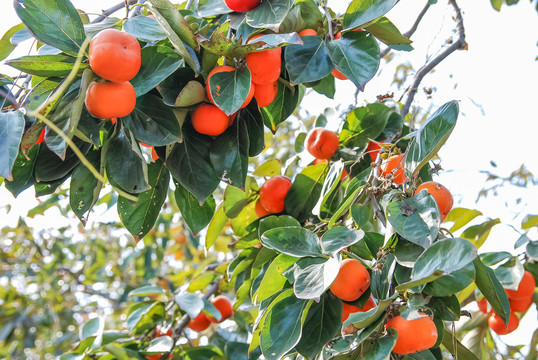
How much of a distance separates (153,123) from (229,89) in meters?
0.17

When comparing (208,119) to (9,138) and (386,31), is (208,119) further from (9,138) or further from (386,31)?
(386,31)

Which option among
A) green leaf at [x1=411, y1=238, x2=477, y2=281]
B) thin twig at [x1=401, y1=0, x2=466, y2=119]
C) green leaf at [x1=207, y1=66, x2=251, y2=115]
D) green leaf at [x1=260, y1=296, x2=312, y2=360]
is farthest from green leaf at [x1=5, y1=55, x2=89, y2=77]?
thin twig at [x1=401, y1=0, x2=466, y2=119]

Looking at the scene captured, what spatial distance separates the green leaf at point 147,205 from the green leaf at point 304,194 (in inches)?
14.0

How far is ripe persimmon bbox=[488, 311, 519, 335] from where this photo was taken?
1.43m

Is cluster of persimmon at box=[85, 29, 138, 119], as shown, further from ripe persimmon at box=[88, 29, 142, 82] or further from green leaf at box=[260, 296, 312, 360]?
green leaf at box=[260, 296, 312, 360]

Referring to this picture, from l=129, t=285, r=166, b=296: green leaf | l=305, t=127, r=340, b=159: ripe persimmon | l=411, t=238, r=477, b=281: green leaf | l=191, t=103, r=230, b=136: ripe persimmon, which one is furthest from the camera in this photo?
l=129, t=285, r=166, b=296: green leaf

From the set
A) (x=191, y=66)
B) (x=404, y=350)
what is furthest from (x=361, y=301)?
(x=191, y=66)

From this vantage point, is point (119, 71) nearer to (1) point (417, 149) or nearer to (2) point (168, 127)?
(2) point (168, 127)

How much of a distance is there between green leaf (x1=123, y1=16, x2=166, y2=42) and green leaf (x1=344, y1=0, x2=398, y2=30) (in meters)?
0.41

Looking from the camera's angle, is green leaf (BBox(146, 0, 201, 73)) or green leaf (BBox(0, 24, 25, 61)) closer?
green leaf (BBox(146, 0, 201, 73))

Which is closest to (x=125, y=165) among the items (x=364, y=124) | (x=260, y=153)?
(x=260, y=153)

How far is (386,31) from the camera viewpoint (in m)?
1.20

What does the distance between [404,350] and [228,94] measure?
544 mm

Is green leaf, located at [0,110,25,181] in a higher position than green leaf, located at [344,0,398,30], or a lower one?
lower
